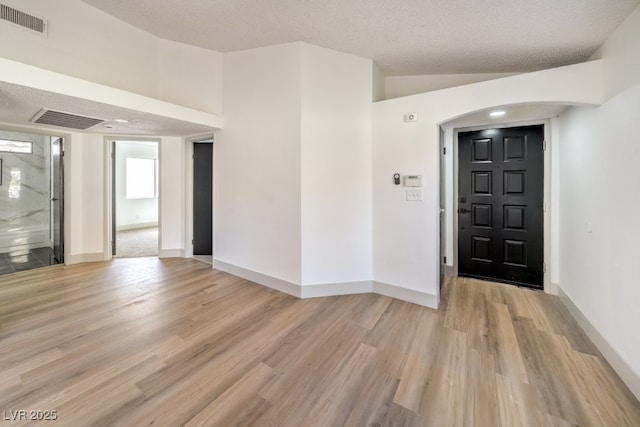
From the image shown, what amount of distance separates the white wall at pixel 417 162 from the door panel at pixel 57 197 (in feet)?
16.1

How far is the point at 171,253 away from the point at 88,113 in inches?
96.8

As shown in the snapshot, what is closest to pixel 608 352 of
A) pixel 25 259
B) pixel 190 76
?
pixel 190 76

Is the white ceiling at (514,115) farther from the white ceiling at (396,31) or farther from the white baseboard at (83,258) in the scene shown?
the white baseboard at (83,258)

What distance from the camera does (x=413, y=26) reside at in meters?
2.46

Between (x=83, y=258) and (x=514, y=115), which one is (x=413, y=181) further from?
(x=83, y=258)

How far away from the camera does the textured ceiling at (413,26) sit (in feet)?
6.88

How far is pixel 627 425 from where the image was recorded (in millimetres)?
1385

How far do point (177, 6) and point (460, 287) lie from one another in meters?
4.43

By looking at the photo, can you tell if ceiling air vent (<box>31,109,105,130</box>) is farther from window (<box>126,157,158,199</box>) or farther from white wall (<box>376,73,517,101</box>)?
window (<box>126,157,158,199</box>)

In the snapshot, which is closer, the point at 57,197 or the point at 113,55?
the point at 113,55

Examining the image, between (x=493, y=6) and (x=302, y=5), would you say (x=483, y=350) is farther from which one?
(x=302, y=5)

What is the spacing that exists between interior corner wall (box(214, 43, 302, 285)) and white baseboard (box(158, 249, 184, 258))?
117 cm

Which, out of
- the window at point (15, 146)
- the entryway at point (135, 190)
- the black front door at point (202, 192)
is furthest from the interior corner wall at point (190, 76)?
the entryway at point (135, 190)

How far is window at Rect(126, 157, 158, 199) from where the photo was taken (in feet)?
24.6
